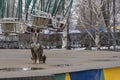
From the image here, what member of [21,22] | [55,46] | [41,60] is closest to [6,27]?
[21,22]

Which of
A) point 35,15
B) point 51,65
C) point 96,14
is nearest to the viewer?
point 35,15

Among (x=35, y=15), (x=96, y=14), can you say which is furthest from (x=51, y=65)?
(x=96, y=14)

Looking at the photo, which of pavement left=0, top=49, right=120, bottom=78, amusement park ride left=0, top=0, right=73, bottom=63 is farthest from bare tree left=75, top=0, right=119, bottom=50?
amusement park ride left=0, top=0, right=73, bottom=63

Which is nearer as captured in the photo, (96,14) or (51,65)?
(51,65)

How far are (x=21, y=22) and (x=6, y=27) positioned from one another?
1.74 feet

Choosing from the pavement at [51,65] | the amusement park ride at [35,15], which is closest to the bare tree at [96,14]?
the pavement at [51,65]

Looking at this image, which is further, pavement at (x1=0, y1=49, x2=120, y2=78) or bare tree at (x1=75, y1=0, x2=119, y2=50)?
bare tree at (x1=75, y1=0, x2=119, y2=50)

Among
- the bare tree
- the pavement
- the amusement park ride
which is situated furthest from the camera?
the bare tree

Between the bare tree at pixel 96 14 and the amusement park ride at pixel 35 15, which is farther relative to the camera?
the bare tree at pixel 96 14

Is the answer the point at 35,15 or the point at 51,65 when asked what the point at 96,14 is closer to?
the point at 51,65

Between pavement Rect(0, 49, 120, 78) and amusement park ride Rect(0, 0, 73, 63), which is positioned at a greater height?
amusement park ride Rect(0, 0, 73, 63)

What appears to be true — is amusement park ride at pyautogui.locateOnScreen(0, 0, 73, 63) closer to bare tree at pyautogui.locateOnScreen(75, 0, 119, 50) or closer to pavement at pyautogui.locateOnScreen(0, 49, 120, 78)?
pavement at pyautogui.locateOnScreen(0, 49, 120, 78)

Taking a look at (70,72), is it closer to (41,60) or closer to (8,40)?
(41,60)

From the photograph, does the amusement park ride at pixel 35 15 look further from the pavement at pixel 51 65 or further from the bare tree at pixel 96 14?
the bare tree at pixel 96 14
